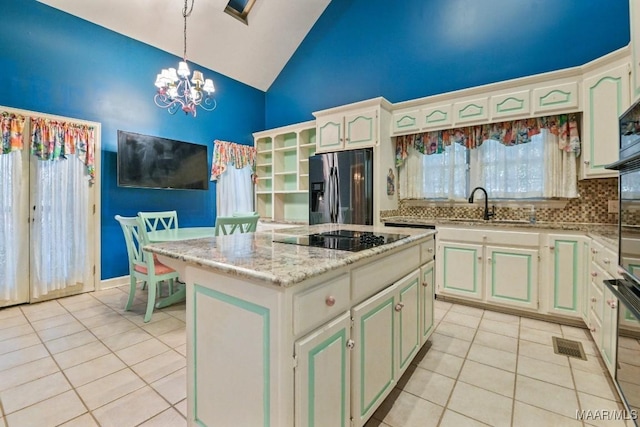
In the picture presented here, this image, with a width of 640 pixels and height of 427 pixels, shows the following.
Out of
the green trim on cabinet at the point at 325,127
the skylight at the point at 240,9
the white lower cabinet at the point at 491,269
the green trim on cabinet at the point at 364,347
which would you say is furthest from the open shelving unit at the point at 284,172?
the green trim on cabinet at the point at 364,347

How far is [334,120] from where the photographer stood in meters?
3.85

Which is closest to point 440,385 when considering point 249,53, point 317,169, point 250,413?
point 250,413

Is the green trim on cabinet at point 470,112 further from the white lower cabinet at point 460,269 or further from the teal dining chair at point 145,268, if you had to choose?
the teal dining chair at point 145,268

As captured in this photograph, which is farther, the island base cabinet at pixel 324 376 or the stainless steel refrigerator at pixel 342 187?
the stainless steel refrigerator at pixel 342 187

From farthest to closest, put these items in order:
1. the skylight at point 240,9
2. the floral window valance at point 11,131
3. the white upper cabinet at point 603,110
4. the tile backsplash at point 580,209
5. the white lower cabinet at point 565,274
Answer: the skylight at point 240,9
the floral window valance at point 11,131
the tile backsplash at point 580,209
the white lower cabinet at point 565,274
the white upper cabinet at point 603,110

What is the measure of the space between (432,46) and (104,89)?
410cm

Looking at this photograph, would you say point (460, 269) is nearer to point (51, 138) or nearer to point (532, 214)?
point (532, 214)

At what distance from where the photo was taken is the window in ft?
9.46

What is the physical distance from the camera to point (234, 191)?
493 centimetres

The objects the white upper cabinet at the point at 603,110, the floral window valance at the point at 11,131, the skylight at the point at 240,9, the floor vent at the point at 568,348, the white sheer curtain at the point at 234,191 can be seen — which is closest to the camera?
the floor vent at the point at 568,348

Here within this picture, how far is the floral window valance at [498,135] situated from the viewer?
281cm

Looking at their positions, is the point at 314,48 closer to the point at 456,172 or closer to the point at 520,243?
the point at 456,172

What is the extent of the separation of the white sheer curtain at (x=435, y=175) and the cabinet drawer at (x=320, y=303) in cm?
285

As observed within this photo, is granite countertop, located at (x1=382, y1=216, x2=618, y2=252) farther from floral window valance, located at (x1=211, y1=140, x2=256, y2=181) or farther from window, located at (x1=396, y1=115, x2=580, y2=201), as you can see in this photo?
floral window valance, located at (x1=211, y1=140, x2=256, y2=181)
